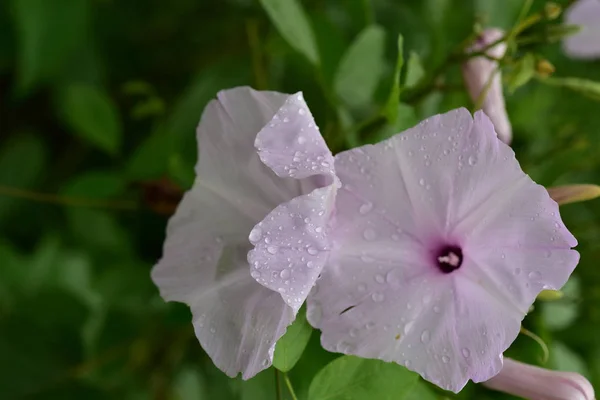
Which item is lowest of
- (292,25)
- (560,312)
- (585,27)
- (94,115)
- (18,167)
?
(560,312)

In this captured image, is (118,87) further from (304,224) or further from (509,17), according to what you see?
(304,224)

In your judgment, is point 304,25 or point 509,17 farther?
point 509,17

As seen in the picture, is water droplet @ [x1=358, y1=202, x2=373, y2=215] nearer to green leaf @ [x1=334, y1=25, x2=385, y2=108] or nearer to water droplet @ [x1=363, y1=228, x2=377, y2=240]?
water droplet @ [x1=363, y1=228, x2=377, y2=240]

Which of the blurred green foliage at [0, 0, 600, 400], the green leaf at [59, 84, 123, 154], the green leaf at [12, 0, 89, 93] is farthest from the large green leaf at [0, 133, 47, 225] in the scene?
the green leaf at [59, 84, 123, 154]

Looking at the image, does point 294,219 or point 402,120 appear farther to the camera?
point 402,120

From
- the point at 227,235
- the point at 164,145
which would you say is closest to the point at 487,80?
the point at 227,235

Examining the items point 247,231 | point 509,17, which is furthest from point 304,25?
point 509,17

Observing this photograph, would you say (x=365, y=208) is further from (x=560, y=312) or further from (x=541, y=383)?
(x=560, y=312)
